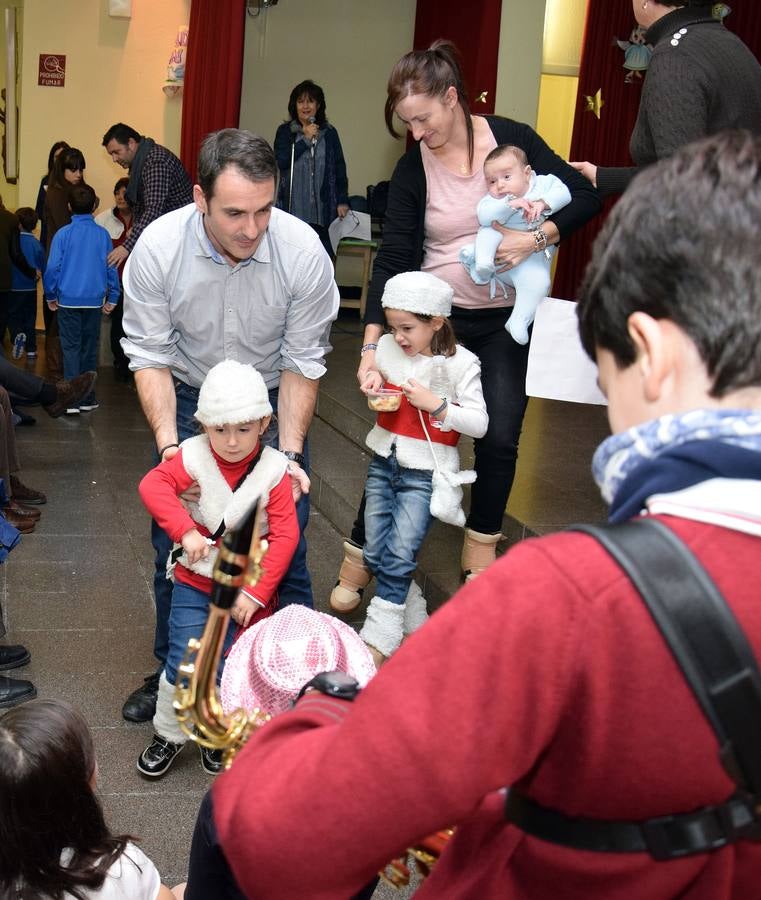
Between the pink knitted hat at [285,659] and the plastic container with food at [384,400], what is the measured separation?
217 cm

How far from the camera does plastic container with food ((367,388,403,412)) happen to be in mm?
3889

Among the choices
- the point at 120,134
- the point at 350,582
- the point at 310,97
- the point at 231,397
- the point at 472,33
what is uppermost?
the point at 472,33

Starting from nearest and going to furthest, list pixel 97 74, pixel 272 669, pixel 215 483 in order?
pixel 272 669, pixel 215 483, pixel 97 74

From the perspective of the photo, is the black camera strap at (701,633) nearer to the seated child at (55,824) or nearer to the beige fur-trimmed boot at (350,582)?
the seated child at (55,824)

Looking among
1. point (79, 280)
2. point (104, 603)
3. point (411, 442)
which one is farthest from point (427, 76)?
point (79, 280)

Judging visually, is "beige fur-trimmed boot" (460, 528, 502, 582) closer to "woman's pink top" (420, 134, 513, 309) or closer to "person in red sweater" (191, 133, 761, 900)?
"woman's pink top" (420, 134, 513, 309)

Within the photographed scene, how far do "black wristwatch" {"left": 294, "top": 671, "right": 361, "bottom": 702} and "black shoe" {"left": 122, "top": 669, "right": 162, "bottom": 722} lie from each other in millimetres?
2864

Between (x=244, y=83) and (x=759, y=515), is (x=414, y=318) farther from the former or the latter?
(x=244, y=83)

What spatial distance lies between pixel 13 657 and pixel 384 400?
1.63 metres

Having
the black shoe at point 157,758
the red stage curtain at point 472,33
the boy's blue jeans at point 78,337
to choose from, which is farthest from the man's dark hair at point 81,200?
the black shoe at point 157,758

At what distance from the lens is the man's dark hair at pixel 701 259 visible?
91 cm

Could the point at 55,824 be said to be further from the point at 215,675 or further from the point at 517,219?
the point at 517,219

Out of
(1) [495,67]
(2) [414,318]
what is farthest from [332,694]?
(1) [495,67]

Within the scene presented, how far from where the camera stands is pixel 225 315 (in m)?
3.55
